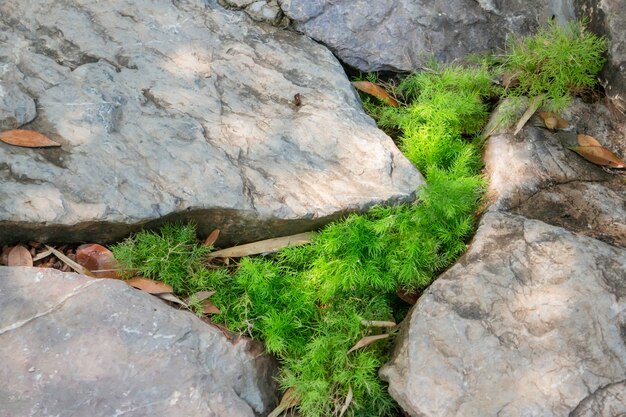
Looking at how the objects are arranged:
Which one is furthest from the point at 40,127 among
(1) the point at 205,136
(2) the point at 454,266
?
(2) the point at 454,266

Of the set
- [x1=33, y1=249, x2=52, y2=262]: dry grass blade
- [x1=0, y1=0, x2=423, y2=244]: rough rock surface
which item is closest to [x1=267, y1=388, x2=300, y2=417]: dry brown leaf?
[x1=0, y1=0, x2=423, y2=244]: rough rock surface

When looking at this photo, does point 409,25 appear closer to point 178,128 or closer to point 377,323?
point 178,128

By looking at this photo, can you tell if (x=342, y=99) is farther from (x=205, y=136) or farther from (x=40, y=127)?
(x=40, y=127)

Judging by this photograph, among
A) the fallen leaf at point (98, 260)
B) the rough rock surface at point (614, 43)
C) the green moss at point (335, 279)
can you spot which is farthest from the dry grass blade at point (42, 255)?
the rough rock surface at point (614, 43)

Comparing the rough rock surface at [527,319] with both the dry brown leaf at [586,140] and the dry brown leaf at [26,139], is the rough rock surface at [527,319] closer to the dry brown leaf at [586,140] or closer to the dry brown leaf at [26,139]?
the dry brown leaf at [586,140]

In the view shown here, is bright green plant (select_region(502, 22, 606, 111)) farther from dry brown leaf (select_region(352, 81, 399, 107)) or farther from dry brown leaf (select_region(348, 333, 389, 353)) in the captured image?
dry brown leaf (select_region(348, 333, 389, 353))
